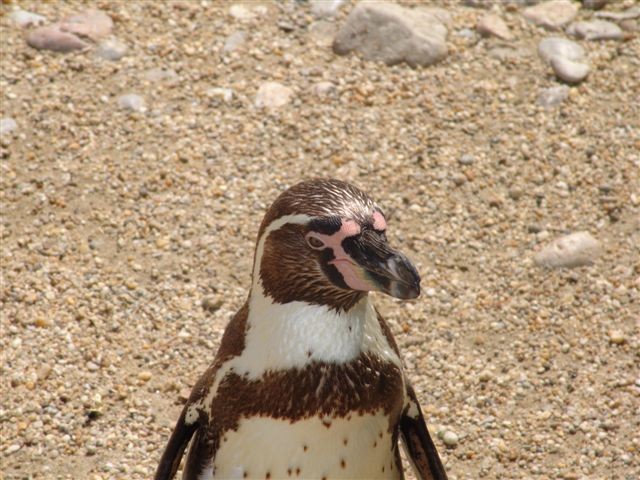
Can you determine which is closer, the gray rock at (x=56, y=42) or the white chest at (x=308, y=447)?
the white chest at (x=308, y=447)

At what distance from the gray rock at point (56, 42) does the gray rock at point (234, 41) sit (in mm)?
771

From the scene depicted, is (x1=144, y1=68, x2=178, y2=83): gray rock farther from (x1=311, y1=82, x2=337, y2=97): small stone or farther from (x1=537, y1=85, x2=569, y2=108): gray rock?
(x1=537, y1=85, x2=569, y2=108): gray rock

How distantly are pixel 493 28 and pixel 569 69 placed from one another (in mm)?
558

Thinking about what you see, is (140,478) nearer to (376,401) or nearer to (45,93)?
(376,401)

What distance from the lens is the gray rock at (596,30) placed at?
6346 millimetres

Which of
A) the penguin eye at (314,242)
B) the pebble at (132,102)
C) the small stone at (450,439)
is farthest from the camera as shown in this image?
the pebble at (132,102)

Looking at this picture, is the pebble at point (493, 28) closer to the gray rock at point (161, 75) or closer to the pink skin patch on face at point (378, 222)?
the gray rock at point (161, 75)

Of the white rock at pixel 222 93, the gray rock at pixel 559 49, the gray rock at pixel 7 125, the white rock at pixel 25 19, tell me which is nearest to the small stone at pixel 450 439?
the white rock at pixel 222 93

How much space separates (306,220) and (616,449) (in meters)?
1.97

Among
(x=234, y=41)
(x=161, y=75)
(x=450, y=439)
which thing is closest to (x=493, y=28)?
(x=234, y=41)

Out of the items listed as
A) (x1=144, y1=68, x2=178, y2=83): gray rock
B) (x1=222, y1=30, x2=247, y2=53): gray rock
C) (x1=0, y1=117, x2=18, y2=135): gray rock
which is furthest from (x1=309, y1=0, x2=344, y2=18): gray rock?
(x1=0, y1=117, x2=18, y2=135): gray rock

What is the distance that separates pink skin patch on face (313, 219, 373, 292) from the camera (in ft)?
9.92

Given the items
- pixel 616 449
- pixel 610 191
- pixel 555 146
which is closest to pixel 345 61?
pixel 555 146

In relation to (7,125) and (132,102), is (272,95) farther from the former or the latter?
(7,125)
